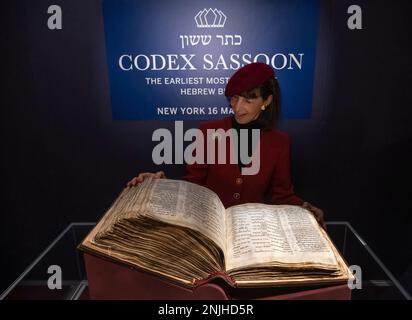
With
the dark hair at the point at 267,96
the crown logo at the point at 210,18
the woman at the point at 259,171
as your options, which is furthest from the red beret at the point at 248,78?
the crown logo at the point at 210,18

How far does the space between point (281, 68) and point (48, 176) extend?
3.98 feet

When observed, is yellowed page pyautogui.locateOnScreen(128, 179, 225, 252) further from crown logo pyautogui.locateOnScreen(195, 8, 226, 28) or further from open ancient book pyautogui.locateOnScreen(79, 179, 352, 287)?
crown logo pyautogui.locateOnScreen(195, 8, 226, 28)

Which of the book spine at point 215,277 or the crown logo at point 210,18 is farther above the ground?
the crown logo at point 210,18

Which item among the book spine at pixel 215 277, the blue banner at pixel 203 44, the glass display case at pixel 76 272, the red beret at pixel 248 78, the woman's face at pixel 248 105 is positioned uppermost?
the blue banner at pixel 203 44

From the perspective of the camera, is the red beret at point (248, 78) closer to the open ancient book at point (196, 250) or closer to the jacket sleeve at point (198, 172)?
the jacket sleeve at point (198, 172)

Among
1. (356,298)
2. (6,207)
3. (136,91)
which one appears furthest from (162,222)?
(6,207)

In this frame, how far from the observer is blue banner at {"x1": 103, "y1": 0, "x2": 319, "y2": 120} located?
1.54 m

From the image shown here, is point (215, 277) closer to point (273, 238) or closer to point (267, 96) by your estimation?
point (273, 238)

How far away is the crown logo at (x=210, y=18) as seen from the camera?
5.03ft

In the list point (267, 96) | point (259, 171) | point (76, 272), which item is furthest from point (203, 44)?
point (76, 272)

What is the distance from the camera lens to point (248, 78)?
119 centimetres

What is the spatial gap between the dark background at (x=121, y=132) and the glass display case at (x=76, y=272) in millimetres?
578

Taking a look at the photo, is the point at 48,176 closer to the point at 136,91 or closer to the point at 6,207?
the point at 6,207

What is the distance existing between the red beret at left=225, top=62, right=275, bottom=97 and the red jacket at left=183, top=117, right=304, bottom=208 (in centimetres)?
27
